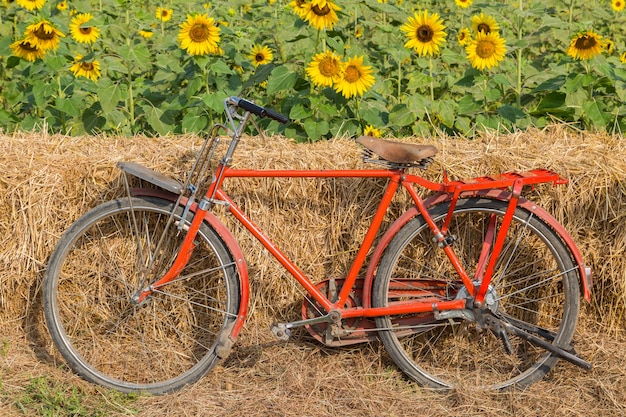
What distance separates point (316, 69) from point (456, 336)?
1625mm

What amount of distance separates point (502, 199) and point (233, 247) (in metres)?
1.27

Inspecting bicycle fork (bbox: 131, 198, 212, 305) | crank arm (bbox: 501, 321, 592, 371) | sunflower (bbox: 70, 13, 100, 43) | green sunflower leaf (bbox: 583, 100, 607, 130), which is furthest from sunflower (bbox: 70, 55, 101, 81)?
crank arm (bbox: 501, 321, 592, 371)

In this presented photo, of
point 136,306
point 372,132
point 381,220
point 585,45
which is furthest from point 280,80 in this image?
point 585,45

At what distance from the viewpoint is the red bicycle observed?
4066 mm

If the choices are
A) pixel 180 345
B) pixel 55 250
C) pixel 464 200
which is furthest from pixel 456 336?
pixel 55 250

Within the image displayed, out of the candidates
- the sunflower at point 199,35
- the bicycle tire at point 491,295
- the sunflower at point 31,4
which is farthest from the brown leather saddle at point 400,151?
the sunflower at point 31,4

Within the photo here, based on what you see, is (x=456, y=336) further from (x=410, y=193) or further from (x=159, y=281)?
(x=159, y=281)

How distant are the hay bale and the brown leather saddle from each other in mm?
341

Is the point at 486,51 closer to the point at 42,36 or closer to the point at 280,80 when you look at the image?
the point at 280,80

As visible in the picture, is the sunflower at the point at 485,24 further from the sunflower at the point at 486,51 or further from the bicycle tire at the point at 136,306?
the bicycle tire at the point at 136,306

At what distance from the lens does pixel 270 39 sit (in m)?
6.47

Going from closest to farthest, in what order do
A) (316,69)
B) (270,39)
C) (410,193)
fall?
(410,193) → (316,69) → (270,39)

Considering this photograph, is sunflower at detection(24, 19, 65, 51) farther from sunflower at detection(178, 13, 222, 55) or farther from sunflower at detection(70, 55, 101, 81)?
sunflower at detection(178, 13, 222, 55)

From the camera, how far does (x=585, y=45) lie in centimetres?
495
